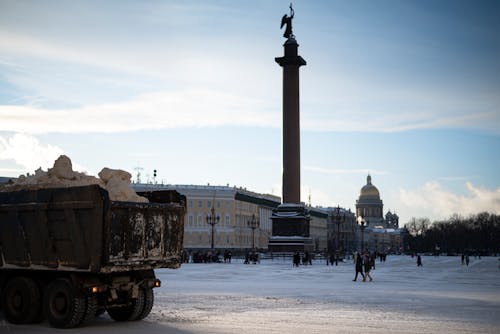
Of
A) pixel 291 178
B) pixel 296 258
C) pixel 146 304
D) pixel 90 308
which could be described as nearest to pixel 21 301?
pixel 90 308

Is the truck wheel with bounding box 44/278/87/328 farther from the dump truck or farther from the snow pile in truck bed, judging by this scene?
the snow pile in truck bed

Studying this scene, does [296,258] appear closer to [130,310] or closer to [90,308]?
[130,310]

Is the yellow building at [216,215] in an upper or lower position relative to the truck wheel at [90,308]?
upper

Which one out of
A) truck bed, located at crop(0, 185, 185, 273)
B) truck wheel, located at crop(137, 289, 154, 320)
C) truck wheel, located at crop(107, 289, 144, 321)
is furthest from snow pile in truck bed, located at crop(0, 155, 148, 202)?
truck wheel, located at crop(107, 289, 144, 321)

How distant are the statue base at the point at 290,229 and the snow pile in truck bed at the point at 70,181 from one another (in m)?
48.3

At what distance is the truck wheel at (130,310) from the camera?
51.2ft

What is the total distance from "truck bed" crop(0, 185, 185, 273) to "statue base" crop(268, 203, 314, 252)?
48.5 meters

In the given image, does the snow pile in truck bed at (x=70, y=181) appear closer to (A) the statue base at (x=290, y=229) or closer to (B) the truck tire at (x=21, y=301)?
(B) the truck tire at (x=21, y=301)

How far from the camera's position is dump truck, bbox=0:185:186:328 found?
1418cm

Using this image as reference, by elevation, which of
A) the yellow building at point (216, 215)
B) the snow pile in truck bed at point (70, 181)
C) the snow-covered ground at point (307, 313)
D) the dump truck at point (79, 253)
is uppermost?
the yellow building at point (216, 215)

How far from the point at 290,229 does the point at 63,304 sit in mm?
51013

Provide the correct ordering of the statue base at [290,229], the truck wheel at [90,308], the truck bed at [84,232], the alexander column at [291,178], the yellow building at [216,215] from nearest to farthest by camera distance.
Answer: the truck bed at [84,232], the truck wheel at [90,308], the statue base at [290,229], the alexander column at [291,178], the yellow building at [216,215]

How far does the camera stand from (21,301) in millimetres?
15102

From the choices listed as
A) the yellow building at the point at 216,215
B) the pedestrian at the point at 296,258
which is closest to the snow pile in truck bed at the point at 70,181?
the pedestrian at the point at 296,258
